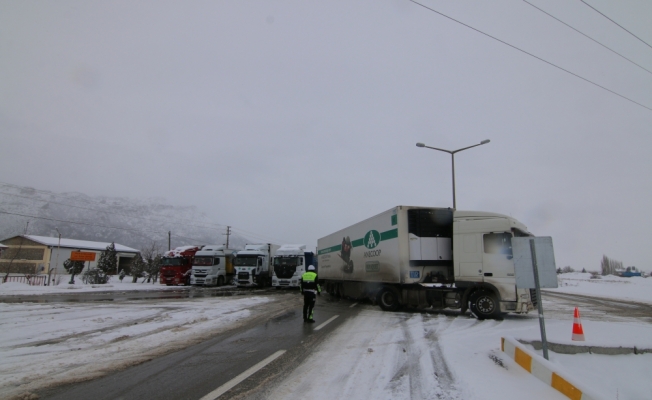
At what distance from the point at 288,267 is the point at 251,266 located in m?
3.74

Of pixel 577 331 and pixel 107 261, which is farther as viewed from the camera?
pixel 107 261

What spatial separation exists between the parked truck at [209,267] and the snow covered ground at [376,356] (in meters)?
19.1

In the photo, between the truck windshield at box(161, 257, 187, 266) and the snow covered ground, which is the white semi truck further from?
the truck windshield at box(161, 257, 187, 266)

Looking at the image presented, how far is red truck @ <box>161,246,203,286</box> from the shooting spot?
3288cm

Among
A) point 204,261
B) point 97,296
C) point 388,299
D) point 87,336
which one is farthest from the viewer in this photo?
point 204,261

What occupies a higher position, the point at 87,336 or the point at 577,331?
the point at 577,331

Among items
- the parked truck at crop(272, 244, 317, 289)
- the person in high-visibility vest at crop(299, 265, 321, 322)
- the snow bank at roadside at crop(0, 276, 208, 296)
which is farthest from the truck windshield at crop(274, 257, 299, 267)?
the person in high-visibility vest at crop(299, 265, 321, 322)

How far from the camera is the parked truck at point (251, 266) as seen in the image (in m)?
29.5

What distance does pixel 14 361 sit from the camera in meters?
6.31

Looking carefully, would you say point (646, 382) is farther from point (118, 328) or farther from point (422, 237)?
point (118, 328)

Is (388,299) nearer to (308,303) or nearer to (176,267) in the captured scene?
(308,303)

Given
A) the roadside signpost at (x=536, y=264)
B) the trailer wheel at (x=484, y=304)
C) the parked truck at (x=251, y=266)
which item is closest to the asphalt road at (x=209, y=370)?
the roadside signpost at (x=536, y=264)

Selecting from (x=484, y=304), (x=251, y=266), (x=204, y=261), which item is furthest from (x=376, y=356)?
(x=204, y=261)

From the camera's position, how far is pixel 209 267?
30.9 m
